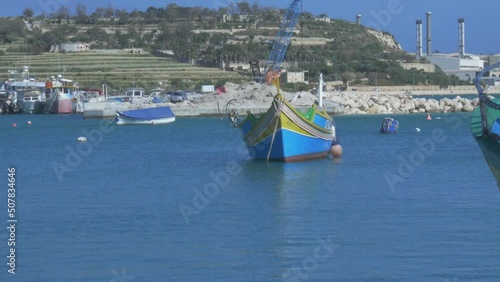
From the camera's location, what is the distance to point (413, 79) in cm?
11256

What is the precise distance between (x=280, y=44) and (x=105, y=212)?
216ft

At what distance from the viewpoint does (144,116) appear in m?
56.3

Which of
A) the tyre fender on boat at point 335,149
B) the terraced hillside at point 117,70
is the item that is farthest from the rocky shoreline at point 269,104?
the tyre fender on boat at point 335,149

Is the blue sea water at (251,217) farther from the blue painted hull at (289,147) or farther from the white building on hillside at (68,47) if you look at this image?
the white building on hillside at (68,47)

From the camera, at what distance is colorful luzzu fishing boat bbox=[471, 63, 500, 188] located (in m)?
13.3

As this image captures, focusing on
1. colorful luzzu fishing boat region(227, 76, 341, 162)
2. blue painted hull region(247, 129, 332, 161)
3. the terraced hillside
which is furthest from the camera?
the terraced hillside

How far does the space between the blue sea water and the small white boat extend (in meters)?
18.4

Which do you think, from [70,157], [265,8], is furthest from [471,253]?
[265,8]

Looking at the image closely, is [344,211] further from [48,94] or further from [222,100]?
[48,94]

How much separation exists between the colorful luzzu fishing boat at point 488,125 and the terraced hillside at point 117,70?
249 feet

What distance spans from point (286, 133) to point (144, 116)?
2782 centimetres

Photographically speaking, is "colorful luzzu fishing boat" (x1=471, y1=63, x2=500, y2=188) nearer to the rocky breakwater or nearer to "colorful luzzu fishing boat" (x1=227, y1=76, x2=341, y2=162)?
"colorful luzzu fishing boat" (x1=227, y1=76, x2=341, y2=162)

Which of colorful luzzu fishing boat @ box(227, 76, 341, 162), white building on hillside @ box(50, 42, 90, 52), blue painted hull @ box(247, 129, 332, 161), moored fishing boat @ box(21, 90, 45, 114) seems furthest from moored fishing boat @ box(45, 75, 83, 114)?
blue painted hull @ box(247, 129, 332, 161)

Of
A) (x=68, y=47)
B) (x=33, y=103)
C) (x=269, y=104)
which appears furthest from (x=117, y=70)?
(x=269, y=104)
